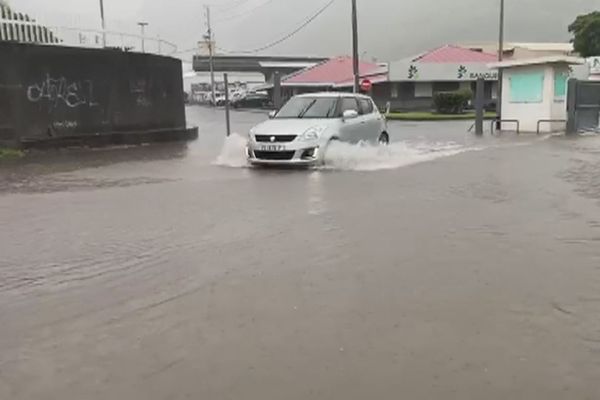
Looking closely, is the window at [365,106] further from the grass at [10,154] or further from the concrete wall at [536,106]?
the concrete wall at [536,106]

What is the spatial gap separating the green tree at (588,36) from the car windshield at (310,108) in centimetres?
5393

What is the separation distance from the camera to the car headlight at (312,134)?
41.4 feet

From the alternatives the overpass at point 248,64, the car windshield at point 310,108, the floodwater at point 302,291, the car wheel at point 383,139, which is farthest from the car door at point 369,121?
the overpass at point 248,64

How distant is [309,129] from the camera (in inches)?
503

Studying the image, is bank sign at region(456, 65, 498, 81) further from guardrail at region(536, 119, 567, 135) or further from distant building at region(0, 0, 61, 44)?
distant building at region(0, 0, 61, 44)

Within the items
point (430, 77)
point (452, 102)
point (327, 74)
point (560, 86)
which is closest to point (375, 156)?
point (560, 86)

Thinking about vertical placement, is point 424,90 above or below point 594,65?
below

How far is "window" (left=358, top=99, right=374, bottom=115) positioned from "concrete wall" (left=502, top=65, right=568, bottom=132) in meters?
10.0

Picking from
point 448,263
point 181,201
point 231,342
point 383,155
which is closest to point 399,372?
point 231,342

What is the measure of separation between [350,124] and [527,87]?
12.4m

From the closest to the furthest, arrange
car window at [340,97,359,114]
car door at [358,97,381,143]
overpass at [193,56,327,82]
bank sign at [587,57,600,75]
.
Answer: car window at [340,97,359,114], car door at [358,97,381,143], bank sign at [587,57,600,75], overpass at [193,56,327,82]

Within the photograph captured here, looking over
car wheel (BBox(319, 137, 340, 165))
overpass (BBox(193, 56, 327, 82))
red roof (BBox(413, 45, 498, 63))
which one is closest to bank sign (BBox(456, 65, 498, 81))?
red roof (BBox(413, 45, 498, 63))

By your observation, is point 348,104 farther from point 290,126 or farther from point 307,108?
point 290,126

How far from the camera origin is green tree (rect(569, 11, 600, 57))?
61.6 m
